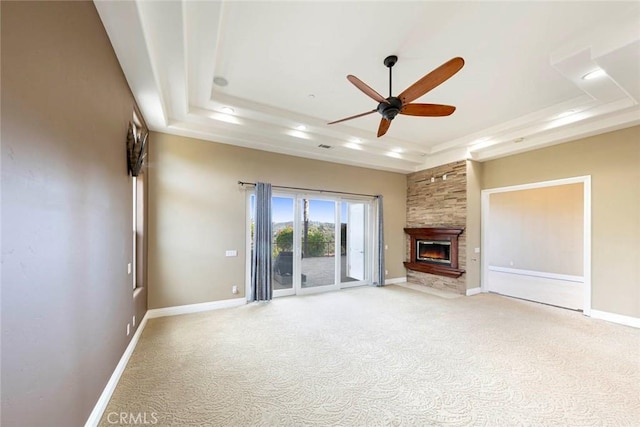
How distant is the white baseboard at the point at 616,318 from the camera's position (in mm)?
4148

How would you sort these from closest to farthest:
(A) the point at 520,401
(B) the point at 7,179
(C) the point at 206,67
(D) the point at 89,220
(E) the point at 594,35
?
(B) the point at 7,179
(D) the point at 89,220
(A) the point at 520,401
(E) the point at 594,35
(C) the point at 206,67

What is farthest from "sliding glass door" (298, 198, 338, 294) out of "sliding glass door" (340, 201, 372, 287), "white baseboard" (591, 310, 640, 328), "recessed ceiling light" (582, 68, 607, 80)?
"white baseboard" (591, 310, 640, 328)

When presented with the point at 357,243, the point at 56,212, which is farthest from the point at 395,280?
the point at 56,212

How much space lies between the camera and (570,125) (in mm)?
4547

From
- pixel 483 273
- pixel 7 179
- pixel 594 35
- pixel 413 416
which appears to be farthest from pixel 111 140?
pixel 483 273

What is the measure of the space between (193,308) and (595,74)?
656 centimetres

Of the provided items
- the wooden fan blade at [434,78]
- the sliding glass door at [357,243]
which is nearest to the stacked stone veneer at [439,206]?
the sliding glass door at [357,243]

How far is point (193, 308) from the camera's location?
4.68 meters

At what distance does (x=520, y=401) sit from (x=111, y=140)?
14.5 ft

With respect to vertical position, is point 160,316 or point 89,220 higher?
point 89,220

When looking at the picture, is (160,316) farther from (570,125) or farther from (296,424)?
(570,125)

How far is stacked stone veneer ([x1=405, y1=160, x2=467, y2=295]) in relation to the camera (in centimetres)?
607

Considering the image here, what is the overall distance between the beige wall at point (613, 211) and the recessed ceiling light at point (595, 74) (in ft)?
6.72

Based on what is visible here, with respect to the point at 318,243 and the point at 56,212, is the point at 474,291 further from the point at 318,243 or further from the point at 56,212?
the point at 56,212
